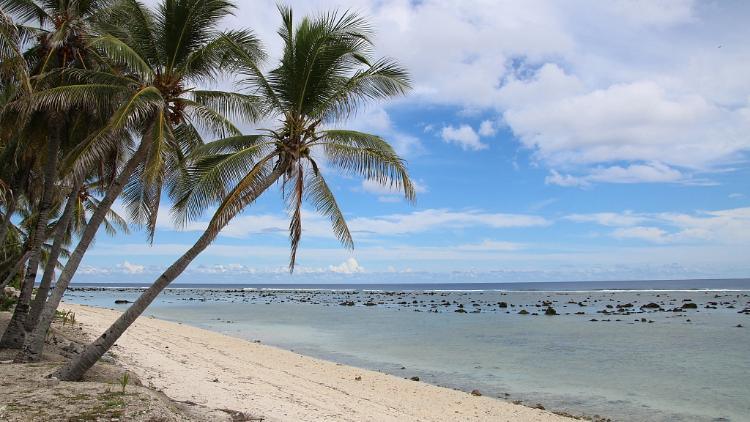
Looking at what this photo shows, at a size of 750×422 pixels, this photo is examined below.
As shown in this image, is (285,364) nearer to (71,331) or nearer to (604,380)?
(71,331)

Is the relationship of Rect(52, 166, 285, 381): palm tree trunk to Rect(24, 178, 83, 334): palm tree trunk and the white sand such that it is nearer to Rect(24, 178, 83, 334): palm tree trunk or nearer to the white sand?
the white sand

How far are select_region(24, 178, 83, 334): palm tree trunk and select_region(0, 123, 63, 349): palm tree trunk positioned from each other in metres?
0.31

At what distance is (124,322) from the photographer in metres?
7.70

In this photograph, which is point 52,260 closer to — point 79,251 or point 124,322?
point 79,251

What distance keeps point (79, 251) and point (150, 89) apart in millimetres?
3031

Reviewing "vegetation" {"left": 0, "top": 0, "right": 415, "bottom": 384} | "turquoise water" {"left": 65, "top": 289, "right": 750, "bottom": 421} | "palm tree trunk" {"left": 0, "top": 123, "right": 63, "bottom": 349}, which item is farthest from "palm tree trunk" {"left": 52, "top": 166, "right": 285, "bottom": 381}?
"turquoise water" {"left": 65, "top": 289, "right": 750, "bottom": 421}

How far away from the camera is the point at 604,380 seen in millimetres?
16891

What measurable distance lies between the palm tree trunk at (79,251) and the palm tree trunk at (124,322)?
1734 mm

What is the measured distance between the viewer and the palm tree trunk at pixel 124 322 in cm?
751

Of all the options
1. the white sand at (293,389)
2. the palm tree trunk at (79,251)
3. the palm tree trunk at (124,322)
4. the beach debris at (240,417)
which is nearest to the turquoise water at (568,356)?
the white sand at (293,389)

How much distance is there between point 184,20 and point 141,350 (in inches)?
364

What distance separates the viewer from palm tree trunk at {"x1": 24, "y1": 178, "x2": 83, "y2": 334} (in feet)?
31.7

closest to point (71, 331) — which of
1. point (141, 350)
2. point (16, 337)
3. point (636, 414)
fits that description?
point (141, 350)

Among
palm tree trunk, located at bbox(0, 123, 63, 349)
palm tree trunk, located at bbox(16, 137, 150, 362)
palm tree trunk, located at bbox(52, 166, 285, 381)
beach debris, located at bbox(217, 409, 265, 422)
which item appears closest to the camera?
palm tree trunk, located at bbox(52, 166, 285, 381)
